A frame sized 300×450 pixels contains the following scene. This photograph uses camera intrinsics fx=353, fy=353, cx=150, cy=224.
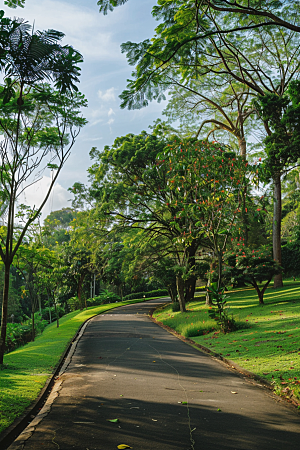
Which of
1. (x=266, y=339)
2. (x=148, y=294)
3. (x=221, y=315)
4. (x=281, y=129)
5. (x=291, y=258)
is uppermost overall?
(x=281, y=129)

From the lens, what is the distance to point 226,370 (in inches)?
334

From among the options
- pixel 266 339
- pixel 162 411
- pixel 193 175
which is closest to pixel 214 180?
pixel 193 175

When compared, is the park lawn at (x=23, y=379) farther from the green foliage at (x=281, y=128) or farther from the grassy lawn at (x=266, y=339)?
the green foliage at (x=281, y=128)

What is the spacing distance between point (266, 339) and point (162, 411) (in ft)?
21.6

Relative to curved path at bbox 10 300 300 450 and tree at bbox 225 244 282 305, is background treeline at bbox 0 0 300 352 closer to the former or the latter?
tree at bbox 225 244 282 305

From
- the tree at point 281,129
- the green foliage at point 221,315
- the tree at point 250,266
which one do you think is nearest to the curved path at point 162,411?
the green foliage at point 221,315

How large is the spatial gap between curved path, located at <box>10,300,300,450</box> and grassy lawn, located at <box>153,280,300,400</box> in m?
0.60

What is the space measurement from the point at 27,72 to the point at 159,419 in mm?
7066

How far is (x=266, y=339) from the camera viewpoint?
1086cm

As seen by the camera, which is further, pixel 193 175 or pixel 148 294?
pixel 148 294

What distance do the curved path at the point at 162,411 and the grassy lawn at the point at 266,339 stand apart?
0.60 metres

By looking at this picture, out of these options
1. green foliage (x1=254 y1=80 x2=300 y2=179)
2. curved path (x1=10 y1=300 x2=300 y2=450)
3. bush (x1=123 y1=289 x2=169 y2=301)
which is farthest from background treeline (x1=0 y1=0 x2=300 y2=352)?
bush (x1=123 y1=289 x2=169 y2=301)

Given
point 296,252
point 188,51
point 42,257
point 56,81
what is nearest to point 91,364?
point 56,81

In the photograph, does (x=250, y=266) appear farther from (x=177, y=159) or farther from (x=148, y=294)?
(x=148, y=294)
